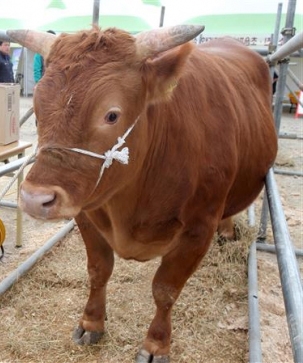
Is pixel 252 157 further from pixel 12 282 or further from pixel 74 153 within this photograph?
pixel 12 282

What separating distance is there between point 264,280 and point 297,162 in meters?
4.14

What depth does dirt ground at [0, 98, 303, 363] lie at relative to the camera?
242 cm

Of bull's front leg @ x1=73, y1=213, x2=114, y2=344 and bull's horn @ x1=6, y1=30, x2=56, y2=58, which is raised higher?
bull's horn @ x1=6, y1=30, x2=56, y2=58

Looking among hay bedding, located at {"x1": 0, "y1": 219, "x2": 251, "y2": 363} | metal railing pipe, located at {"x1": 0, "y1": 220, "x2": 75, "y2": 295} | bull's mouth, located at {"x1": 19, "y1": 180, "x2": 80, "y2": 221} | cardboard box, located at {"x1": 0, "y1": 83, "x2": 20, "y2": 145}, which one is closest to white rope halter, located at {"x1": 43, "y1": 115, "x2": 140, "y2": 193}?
bull's mouth, located at {"x1": 19, "y1": 180, "x2": 80, "y2": 221}

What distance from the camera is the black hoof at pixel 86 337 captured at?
2.44 metres

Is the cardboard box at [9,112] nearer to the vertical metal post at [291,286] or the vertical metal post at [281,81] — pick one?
the vertical metal post at [281,81]

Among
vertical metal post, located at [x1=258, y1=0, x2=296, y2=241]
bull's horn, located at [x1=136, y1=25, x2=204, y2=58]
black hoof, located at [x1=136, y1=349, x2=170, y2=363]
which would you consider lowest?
black hoof, located at [x1=136, y1=349, x2=170, y2=363]

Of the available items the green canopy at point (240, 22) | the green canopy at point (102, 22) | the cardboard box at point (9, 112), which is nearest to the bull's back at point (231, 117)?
the cardboard box at point (9, 112)

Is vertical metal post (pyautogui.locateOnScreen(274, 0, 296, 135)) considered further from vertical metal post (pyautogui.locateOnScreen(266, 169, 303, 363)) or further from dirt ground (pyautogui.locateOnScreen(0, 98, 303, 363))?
vertical metal post (pyautogui.locateOnScreen(266, 169, 303, 363))

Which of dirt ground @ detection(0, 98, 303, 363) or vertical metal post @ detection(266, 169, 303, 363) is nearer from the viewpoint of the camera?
vertical metal post @ detection(266, 169, 303, 363)

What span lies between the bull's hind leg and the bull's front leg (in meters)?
0.28

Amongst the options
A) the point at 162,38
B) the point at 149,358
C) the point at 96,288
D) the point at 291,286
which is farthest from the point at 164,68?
the point at 149,358

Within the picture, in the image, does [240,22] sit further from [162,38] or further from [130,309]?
[162,38]

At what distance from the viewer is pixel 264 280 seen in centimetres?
323
